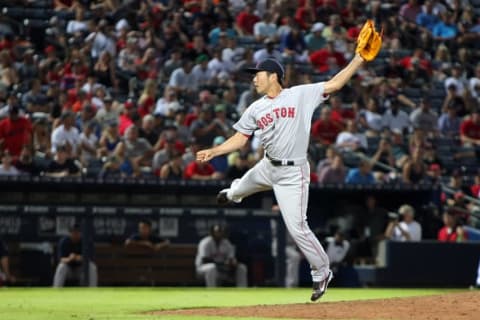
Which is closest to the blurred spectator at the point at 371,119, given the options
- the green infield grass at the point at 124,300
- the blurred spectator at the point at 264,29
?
the blurred spectator at the point at 264,29

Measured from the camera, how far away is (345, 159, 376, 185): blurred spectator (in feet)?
59.1

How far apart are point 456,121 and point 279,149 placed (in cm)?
1151

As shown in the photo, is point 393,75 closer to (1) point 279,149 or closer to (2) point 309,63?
(2) point 309,63

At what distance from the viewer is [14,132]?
17172 millimetres

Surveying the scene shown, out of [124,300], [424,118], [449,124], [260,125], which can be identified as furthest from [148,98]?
[260,125]

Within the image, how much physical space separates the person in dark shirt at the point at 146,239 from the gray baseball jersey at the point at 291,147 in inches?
236

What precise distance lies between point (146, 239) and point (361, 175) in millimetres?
3774

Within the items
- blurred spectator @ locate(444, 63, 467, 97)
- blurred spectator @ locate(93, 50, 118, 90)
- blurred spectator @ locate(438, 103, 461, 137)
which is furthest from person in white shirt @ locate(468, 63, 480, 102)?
blurred spectator @ locate(93, 50, 118, 90)

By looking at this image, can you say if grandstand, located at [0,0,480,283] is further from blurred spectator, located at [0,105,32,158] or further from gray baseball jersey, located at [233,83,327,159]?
gray baseball jersey, located at [233,83,327,159]

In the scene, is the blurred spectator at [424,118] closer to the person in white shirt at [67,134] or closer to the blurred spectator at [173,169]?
the blurred spectator at [173,169]

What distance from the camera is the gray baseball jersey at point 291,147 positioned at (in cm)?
1018

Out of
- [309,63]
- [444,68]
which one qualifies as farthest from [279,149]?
[444,68]

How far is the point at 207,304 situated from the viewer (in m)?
11.5

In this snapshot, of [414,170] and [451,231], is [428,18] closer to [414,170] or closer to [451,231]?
[414,170]
